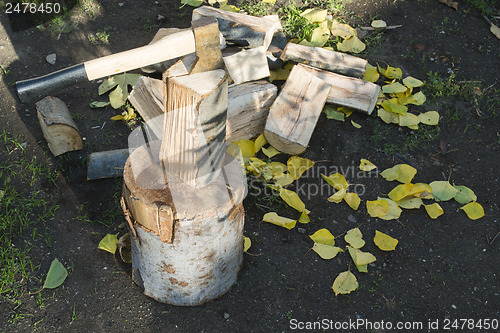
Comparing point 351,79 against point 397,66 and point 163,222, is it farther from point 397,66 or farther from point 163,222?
point 163,222

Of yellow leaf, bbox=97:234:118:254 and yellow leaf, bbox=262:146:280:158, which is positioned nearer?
yellow leaf, bbox=97:234:118:254

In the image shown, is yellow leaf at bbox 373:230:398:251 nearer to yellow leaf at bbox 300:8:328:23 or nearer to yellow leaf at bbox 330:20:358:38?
yellow leaf at bbox 330:20:358:38

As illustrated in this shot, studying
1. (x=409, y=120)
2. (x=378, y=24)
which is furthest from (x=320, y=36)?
(x=409, y=120)

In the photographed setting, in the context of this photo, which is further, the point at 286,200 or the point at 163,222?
the point at 286,200

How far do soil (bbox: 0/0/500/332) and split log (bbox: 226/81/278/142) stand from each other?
1.32 ft

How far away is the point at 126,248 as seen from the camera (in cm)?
274

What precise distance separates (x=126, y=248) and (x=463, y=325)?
1880 mm

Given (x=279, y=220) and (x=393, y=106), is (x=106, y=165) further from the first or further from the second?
(x=393, y=106)

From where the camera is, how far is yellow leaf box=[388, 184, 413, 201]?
3055 millimetres

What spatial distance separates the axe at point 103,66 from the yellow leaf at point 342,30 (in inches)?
90.8

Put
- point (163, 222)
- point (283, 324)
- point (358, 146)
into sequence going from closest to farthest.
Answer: point (163, 222) → point (283, 324) → point (358, 146)

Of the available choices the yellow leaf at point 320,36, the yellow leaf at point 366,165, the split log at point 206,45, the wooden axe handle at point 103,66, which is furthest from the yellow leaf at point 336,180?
the wooden axe handle at point 103,66

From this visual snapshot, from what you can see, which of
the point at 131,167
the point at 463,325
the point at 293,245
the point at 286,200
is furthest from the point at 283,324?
the point at 131,167

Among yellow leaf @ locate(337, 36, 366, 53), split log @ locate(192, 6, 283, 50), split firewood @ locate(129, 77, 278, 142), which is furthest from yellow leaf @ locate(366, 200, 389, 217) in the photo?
yellow leaf @ locate(337, 36, 366, 53)
